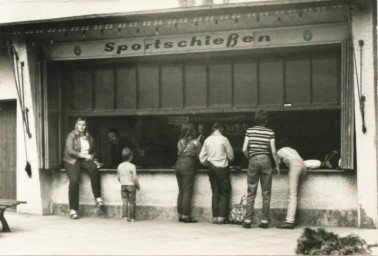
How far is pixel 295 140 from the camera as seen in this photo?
14039 mm

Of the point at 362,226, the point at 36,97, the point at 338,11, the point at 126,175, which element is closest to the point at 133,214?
the point at 126,175

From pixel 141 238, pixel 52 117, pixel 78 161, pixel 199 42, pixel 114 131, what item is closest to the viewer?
pixel 141 238

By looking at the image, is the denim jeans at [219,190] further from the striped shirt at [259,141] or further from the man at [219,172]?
the striped shirt at [259,141]

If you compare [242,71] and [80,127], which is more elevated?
[242,71]

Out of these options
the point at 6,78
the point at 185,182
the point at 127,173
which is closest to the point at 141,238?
the point at 185,182

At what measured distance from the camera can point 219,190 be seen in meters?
12.9

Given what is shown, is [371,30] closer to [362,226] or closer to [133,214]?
[362,226]

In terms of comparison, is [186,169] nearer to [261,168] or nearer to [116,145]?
[261,168]

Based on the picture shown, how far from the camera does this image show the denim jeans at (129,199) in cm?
1333

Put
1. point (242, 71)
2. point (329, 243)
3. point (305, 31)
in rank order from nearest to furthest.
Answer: point (329, 243)
point (305, 31)
point (242, 71)

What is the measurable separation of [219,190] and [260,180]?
98 centimetres

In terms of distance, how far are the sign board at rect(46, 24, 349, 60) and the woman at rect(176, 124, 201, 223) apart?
5.47 ft

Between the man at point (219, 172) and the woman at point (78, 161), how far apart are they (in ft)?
8.04

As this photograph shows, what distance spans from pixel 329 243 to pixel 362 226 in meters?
3.69
